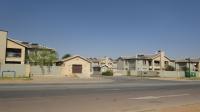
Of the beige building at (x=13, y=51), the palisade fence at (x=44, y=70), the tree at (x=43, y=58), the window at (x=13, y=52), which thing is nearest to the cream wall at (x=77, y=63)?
the tree at (x=43, y=58)

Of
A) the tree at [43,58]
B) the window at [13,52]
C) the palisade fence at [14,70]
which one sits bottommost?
the palisade fence at [14,70]

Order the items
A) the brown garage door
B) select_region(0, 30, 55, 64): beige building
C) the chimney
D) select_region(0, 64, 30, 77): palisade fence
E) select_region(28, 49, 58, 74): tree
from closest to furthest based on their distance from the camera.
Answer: select_region(0, 64, 30, 77): palisade fence
the chimney
select_region(0, 30, 55, 64): beige building
select_region(28, 49, 58, 74): tree
the brown garage door

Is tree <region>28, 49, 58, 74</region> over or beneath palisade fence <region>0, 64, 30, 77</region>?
over

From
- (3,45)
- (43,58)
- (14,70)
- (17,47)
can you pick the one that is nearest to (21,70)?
(14,70)

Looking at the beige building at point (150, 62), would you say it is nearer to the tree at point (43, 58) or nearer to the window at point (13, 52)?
the tree at point (43, 58)

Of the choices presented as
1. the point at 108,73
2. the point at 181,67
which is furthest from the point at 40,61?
the point at 181,67

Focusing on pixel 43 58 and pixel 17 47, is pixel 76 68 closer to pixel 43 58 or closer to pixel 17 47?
pixel 43 58

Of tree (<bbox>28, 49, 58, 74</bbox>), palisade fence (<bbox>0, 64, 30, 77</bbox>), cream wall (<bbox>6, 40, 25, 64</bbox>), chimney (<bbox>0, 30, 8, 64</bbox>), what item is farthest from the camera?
tree (<bbox>28, 49, 58, 74</bbox>)

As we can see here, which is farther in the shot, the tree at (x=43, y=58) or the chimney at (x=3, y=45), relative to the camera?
the tree at (x=43, y=58)

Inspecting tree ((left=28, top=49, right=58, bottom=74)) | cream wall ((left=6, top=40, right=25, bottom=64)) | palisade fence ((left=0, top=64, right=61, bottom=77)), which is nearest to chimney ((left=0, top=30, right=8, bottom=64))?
cream wall ((left=6, top=40, right=25, bottom=64))

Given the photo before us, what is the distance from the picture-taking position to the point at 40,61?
2489 inches

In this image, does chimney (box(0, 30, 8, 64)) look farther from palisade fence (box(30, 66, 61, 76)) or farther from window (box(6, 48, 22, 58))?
palisade fence (box(30, 66, 61, 76))

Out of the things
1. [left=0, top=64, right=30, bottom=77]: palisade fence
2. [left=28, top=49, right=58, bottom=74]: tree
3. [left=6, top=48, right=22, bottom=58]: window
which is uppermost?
[left=6, top=48, right=22, bottom=58]: window

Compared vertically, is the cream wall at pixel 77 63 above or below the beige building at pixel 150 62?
below
